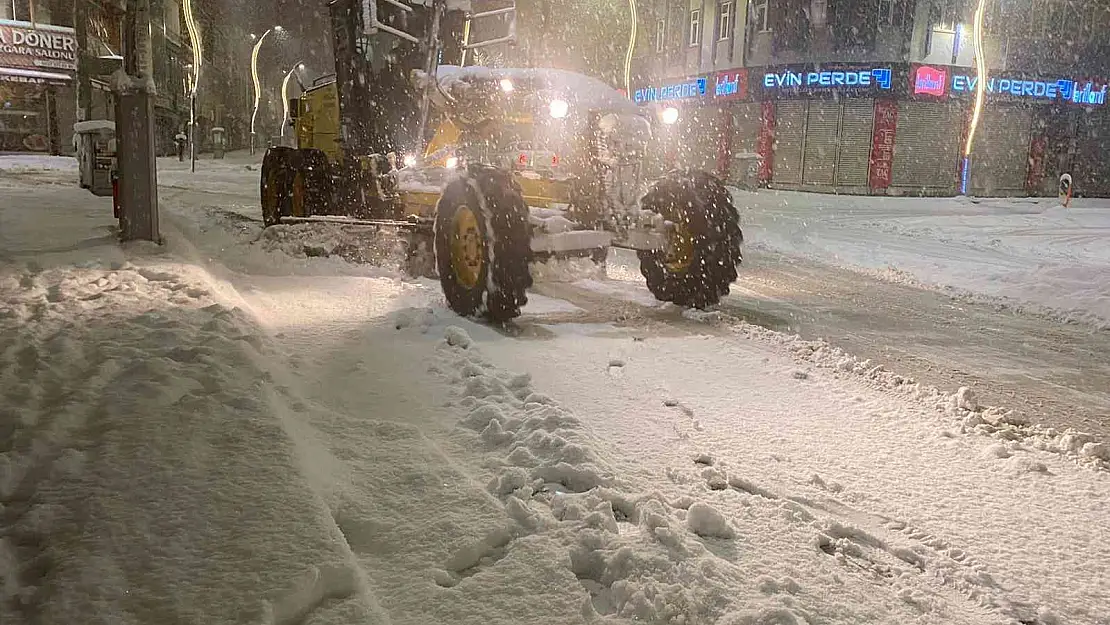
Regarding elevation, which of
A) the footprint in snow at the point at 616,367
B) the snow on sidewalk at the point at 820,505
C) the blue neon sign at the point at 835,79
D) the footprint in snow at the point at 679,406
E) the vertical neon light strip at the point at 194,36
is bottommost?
the snow on sidewalk at the point at 820,505

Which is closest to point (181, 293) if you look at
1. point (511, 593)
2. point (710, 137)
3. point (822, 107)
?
point (511, 593)

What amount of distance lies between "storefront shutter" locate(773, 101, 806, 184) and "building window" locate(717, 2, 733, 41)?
13.3 feet

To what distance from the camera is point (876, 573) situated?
296 centimetres

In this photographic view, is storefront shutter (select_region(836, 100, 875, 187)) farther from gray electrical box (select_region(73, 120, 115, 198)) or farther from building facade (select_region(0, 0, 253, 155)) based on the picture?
building facade (select_region(0, 0, 253, 155))

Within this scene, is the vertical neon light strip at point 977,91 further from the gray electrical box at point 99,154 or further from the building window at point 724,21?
the gray electrical box at point 99,154

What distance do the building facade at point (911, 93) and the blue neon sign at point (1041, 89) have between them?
5cm

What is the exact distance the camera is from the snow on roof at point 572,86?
→ 24.1 feet

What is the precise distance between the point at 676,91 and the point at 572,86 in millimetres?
28204

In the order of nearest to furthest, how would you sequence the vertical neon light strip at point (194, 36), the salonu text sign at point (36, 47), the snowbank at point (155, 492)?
the snowbank at point (155, 492)
the vertical neon light strip at point (194, 36)
the salonu text sign at point (36, 47)

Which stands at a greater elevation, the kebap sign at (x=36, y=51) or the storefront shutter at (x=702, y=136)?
the kebap sign at (x=36, y=51)

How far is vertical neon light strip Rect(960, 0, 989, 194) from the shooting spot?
87.7ft

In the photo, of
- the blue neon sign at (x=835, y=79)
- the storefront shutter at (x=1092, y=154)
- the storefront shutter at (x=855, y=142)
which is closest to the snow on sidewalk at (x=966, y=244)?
the storefront shutter at (x=855, y=142)

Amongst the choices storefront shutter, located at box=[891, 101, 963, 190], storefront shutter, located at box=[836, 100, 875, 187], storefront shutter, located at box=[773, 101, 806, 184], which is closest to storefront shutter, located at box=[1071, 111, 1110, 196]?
storefront shutter, located at box=[891, 101, 963, 190]

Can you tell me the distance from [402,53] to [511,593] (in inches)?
327
